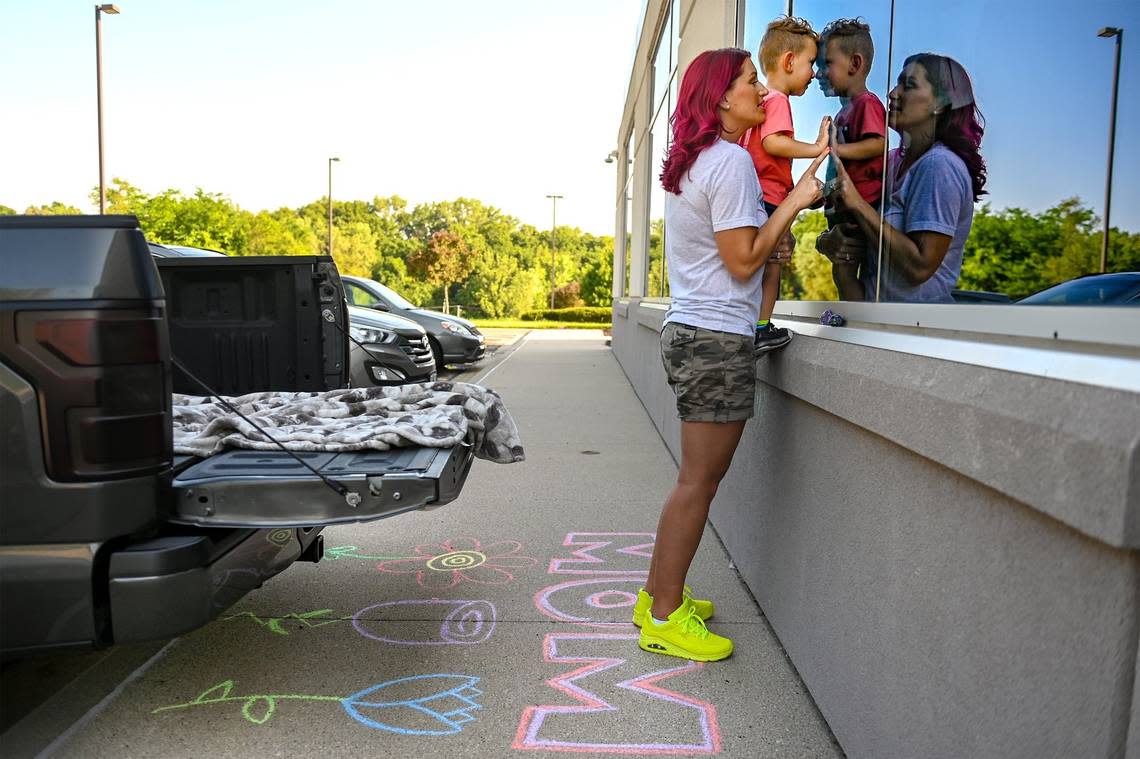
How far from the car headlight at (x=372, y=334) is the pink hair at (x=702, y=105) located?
8166mm

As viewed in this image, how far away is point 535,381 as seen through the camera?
42.4 ft

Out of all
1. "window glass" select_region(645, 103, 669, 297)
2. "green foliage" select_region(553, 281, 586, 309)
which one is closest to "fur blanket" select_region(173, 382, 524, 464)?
"window glass" select_region(645, 103, 669, 297)

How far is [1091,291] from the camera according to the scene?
70.7 inches

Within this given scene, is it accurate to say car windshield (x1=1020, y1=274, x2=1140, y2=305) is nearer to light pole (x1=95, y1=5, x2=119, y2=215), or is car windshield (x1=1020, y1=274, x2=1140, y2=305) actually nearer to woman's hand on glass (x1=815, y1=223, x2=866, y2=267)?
woman's hand on glass (x1=815, y1=223, x2=866, y2=267)

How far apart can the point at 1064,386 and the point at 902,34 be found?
1.78 meters

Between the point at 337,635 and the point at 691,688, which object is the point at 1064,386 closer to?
the point at 691,688

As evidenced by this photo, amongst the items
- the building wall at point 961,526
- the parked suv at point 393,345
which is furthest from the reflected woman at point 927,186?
the parked suv at point 393,345

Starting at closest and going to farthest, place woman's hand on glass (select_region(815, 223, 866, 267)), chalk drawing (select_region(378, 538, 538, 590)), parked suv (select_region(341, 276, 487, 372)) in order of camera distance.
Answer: woman's hand on glass (select_region(815, 223, 866, 267)), chalk drawing (select_region(378, 538, 538, 590)), parked suv (select_region(341, 276, 487, 372))

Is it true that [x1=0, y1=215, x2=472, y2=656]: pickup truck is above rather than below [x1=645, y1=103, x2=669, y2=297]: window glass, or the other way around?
below

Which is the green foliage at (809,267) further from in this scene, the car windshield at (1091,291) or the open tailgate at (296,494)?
the open tailgate at (296,494)

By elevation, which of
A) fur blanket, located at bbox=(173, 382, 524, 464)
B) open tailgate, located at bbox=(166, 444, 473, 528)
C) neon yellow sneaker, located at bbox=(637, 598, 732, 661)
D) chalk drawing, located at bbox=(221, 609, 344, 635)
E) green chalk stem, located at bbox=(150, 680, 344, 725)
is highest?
fur blanket, located at bbox=(173, 382, 524, 464)

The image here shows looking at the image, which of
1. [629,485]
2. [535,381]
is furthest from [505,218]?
[629,485]

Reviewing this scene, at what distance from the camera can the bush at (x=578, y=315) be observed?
44.8m

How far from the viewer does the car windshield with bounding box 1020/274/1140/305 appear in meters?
1.69
